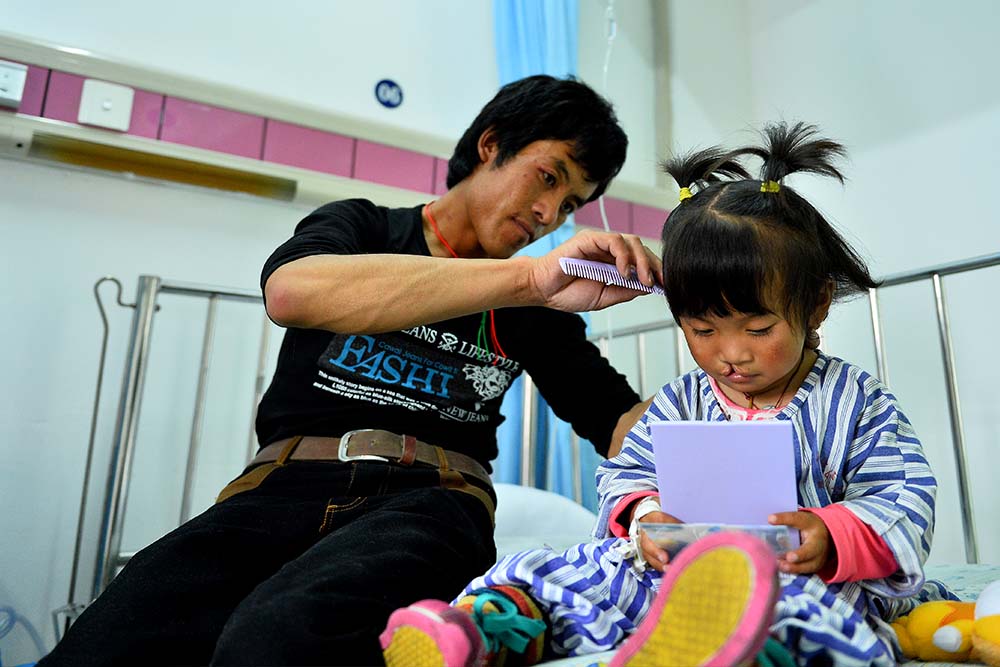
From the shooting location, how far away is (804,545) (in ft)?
2.54

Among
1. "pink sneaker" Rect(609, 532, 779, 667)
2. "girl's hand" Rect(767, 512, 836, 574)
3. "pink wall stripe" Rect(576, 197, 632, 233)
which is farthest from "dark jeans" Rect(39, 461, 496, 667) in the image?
"pink wall stripe" Rect(576, 197, 632, 233)

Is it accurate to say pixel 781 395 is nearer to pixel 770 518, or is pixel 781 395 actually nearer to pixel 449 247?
pixel 770 518

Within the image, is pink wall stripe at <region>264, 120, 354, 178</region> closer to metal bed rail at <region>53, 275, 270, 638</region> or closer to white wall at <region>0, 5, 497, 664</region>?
white wall at <region>0, 5, 497, 664</region>

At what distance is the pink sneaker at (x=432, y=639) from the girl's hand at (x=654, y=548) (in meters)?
0.24

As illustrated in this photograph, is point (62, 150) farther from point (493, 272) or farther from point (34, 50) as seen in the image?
point (493, 272)

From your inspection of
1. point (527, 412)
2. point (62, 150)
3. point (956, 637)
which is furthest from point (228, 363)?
point (956, 637)

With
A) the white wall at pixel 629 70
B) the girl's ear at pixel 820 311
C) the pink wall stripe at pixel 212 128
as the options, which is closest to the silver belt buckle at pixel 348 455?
the girl's ear at pixel 820 311

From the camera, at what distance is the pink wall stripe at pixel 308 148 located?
227cm

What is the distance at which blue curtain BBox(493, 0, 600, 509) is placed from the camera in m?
2.43

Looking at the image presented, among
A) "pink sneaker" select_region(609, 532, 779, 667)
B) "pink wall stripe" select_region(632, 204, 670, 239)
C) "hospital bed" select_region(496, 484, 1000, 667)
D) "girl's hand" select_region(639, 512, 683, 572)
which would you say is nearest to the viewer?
"pink sneaker" select_region(609, 532, 779, 667)

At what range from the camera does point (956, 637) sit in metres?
0.80

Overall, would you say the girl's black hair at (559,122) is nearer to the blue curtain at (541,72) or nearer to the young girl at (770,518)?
the young girl at (770,518)

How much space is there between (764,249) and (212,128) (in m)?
1.83

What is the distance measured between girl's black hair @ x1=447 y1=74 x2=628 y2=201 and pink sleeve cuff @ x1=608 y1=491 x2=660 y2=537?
0.77 metres
